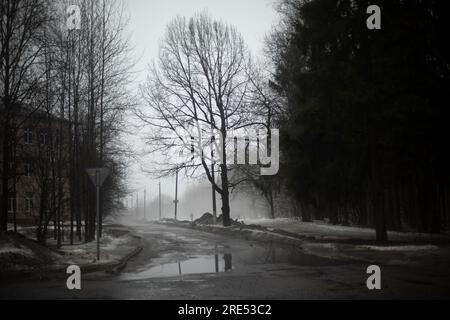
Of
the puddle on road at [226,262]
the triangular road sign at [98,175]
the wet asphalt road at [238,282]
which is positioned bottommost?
the puddle on road at [226,262]

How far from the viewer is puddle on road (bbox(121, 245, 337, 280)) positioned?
13.1 metres

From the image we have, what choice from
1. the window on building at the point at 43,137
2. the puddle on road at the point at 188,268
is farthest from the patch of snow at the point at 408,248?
the window on building at the point at 43,137

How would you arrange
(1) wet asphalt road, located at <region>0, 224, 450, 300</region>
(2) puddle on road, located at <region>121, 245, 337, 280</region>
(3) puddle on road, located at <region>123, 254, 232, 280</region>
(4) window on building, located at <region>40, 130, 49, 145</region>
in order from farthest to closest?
1. (4) window on building, located at <region>40, 130, 49, 145</region>
2. (2) puddle on road, located at <region>121, 245, 337, 280</region>
3. (3) puddle on road, located at <region>123, 254, 232, 280</region>
4. (1) wet asphalt road, located at <region>0, 224, 450, 300</region>

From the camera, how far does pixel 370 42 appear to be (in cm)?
1698

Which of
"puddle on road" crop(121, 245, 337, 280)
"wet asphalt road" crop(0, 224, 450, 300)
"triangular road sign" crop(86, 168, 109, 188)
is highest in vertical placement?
"triangular road sign" crop(86, 168, 109, 188)

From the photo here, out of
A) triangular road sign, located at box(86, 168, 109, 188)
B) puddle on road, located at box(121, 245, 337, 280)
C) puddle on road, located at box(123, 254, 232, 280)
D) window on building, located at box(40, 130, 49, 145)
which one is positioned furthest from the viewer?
window on building, located at box(40, 130, 49, 145)

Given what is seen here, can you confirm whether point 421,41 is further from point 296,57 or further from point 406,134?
point 296,57

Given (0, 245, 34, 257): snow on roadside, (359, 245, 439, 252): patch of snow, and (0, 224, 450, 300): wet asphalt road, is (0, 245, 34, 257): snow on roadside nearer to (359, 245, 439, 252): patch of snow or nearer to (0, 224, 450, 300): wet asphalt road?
(0, 224, 450, 300): wet asphalt road

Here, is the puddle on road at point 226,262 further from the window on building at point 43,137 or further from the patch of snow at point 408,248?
the window on building at point 43,137

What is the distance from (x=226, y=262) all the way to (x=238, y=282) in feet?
15.3

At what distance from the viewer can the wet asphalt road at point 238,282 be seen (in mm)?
9031

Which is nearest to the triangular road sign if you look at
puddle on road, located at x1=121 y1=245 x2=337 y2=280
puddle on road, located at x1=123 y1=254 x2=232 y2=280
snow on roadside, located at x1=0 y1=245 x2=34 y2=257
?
snow on roadside, located at x1=0 y1=245 x2=34 y2=257

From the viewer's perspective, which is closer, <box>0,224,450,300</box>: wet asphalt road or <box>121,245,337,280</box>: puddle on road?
<box>0,224,450,300</box>: wet asphalt road

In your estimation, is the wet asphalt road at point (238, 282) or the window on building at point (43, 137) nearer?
the wet asphalt road at point (238, 282)
